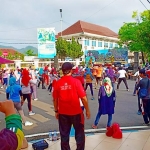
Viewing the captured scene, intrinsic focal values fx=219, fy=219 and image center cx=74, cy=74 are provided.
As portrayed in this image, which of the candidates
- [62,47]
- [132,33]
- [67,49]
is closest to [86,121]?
[132,33]

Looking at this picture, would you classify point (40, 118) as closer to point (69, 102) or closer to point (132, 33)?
point (69, 102)

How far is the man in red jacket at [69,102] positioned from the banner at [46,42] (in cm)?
2631

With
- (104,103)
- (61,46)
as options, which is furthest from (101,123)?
(61,46)

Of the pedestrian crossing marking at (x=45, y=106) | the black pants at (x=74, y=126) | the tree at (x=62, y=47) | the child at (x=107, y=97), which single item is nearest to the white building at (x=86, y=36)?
the tree at (x=62, y=47)

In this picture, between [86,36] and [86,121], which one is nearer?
[86,121]

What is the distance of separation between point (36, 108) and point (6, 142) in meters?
7.46

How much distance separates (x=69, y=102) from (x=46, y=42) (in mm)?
26888

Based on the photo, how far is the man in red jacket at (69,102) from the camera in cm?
367

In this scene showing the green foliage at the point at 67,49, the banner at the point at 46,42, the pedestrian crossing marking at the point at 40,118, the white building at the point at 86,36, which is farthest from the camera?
the white building at the point at 86,36

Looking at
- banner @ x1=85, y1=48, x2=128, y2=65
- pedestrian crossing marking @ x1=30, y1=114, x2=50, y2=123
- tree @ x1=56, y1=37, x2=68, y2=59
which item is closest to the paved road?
pedestrian crossing marking @ x1=30, y1=114, x2=50, y2=123

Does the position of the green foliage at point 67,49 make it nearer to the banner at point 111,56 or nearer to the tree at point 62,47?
the tree at point 62,47

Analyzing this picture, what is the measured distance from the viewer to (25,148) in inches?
182

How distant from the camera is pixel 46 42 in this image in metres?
29.9

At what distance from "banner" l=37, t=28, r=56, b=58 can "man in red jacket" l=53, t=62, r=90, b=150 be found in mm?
26315
